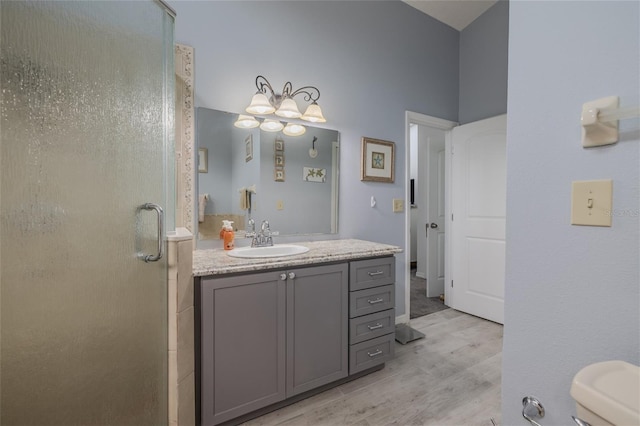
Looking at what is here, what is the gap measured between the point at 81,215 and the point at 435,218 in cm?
371

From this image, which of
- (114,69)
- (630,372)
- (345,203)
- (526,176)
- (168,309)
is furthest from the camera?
(345,203)

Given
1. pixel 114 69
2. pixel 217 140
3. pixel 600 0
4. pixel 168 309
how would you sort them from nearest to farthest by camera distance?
pixel 600 0, pixel 114 69, pixel 168 309, pixel 217 140

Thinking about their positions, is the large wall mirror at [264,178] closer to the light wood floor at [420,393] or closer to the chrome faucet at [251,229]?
the chrome faucet at [251,229]

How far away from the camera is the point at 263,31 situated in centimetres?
206

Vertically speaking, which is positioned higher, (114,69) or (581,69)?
(114,69)

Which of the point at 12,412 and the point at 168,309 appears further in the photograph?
the point at 168,309

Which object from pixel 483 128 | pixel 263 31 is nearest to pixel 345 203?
pixel 263 31

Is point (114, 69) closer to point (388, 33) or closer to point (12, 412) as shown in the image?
point (12, 412)

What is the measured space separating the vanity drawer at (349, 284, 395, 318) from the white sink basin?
45 cm

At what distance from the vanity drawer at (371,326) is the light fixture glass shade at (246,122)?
1501 mm

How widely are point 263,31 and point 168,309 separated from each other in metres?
1.94

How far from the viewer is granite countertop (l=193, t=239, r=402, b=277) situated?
4.57 feet

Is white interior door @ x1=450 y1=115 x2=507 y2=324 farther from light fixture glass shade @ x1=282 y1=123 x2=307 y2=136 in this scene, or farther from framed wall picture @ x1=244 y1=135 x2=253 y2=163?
framed wall picture @ x1=244 y1=135 x2=253 y2=163

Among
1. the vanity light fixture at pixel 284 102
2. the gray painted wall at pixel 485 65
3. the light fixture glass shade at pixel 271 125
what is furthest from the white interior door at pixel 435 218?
the light fixture glass shade at pixel 271 125
